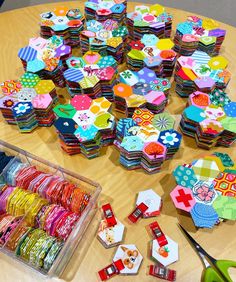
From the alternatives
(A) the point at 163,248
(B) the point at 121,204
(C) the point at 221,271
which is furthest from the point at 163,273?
(B) the point at 121,204

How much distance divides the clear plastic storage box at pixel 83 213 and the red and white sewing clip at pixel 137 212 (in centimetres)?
14

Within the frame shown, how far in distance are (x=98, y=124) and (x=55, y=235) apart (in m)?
0.46

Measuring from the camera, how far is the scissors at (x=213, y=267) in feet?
3.57

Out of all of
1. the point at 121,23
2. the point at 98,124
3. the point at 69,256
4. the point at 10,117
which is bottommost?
the point at 69,256

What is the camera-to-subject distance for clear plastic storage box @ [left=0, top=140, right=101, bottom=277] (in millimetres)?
1088

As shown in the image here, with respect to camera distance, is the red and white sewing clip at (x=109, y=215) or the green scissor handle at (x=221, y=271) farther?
the red and white sewing clip at (x=109, y=215)

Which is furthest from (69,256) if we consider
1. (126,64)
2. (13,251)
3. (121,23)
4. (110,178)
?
(121,23)

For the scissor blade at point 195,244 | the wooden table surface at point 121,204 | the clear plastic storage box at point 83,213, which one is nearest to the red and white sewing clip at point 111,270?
the wooden table surface at point 121,204

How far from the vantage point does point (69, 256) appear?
3.83 feet

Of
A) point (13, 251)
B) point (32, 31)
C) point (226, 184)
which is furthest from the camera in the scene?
point (32, 31)

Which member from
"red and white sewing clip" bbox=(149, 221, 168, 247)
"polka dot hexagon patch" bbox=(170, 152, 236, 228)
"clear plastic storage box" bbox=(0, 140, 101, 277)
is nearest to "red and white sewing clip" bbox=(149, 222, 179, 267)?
"red and white sewing clip" bbox=(149, 221, 168, 247)

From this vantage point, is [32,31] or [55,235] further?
[32,31]

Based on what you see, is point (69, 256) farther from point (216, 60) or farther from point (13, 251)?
point (216, 60)

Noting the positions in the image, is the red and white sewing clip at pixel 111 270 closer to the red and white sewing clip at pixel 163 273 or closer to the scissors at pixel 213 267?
the red and white sewing clip at pixel 163 273
